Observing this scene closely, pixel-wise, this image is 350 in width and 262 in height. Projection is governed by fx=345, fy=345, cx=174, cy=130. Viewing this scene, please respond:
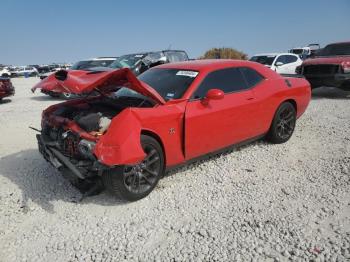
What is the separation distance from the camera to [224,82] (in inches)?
198

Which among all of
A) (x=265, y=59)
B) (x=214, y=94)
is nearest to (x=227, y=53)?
(x=265, y=59)

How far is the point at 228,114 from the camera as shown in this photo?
4.82 m

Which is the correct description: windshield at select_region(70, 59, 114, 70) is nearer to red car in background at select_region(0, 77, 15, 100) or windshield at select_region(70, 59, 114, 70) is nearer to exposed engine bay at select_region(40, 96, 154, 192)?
red car in background at select_region(0, 77, 15, 100)

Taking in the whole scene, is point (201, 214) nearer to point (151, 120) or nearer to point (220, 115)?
point (151, 120)

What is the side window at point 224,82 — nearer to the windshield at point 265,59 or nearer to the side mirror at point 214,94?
the side mirror at point 214,94

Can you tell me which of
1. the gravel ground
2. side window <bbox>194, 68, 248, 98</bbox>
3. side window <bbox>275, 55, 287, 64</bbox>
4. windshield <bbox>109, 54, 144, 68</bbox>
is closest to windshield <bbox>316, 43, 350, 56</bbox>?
side window <bbox>275, 55, 287, 64</bbox>

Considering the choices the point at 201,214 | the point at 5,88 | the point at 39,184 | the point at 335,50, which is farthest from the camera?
the point at 5,88

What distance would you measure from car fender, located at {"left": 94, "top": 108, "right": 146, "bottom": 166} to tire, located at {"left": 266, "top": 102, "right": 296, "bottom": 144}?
299 centimetres

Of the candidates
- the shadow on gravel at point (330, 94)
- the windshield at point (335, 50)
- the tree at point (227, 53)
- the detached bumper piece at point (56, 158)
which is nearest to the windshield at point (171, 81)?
the detached bumper piece at point (56, 158)

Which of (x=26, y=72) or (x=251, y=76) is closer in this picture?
(x=251, y=76)

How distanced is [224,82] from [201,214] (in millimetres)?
2094

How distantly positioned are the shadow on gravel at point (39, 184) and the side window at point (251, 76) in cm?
274

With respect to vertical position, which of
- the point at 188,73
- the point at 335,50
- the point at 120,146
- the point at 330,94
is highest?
the point at 188,73

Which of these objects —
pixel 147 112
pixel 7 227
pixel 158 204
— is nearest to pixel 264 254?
pixel 158 204
